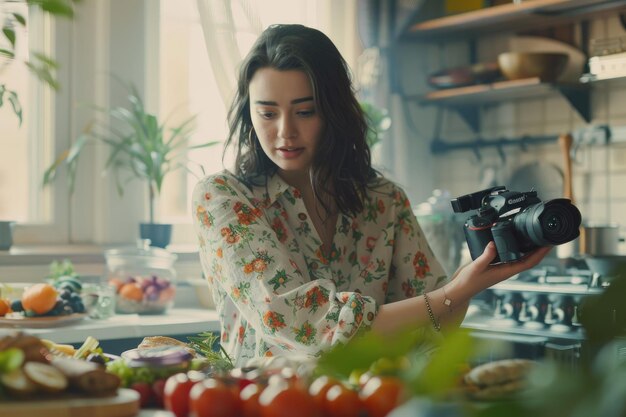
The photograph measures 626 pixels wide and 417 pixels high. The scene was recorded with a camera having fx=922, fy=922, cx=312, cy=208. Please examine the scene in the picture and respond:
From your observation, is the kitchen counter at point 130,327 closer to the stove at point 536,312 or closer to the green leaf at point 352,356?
the stove at point 536,312

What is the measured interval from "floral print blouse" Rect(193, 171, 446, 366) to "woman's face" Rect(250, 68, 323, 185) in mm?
118

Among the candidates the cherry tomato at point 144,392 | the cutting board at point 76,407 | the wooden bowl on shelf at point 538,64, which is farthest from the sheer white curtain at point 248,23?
the cutting board at point 76,407

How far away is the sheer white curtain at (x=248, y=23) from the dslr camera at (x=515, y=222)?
1.50 meters

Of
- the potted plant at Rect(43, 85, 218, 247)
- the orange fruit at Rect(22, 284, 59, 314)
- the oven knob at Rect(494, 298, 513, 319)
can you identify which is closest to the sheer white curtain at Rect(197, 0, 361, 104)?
the potted plant at Rect(43, 85, 218, 247)

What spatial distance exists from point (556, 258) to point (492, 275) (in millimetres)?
1514

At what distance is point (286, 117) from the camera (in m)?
1.72

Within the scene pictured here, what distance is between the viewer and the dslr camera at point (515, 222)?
154 cm

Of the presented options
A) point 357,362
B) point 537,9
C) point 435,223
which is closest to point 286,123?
point 357,362

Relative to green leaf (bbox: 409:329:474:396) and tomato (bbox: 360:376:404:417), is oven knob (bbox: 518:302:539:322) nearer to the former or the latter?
tomato (bbox: 360:376:404:417)

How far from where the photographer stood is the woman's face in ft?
5.65

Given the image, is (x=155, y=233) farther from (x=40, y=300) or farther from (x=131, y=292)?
(x=40, y=300)

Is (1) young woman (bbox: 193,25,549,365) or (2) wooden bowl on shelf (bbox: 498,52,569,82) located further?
(2) wooden bowl on shelf (bbox: 498,52,569,82)


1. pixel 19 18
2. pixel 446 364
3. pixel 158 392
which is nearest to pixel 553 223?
pixel 158 392

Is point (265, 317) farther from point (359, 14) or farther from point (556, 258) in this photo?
point (359, 14)
